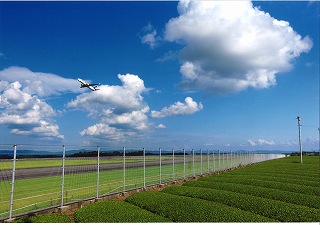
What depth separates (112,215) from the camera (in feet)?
40.5

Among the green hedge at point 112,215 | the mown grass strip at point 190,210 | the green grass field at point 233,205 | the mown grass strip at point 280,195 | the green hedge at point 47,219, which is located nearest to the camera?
the green hedge at point 47,219

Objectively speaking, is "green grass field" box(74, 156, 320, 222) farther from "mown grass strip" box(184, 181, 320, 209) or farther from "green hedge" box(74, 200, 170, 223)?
"green hedge" box(74, 200, 170, 223)

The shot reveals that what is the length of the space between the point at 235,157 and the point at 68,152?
3546 centimetres

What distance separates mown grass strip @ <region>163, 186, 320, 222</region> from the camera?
12320 millimetres

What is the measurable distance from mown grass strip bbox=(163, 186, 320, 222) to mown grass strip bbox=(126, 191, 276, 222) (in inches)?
34.7

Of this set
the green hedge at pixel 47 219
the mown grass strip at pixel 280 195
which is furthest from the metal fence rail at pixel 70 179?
the mown grass strip at pixel 280 195

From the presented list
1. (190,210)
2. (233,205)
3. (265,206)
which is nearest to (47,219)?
(190,210)

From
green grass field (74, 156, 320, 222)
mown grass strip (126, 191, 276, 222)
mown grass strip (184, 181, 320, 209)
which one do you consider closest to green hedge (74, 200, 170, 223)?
green grass field (74, 156, 320, 222)

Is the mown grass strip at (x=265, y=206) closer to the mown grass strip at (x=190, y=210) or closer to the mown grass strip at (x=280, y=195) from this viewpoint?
the mown grass strip at (x=190, y=210)

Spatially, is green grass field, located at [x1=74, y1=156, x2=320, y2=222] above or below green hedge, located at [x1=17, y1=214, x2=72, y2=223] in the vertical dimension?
below

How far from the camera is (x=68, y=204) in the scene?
1355 cm

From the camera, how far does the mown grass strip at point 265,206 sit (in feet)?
40.4

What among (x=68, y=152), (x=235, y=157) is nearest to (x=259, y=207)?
(x=68, y=152)

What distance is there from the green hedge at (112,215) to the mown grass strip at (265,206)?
4.56 meters
